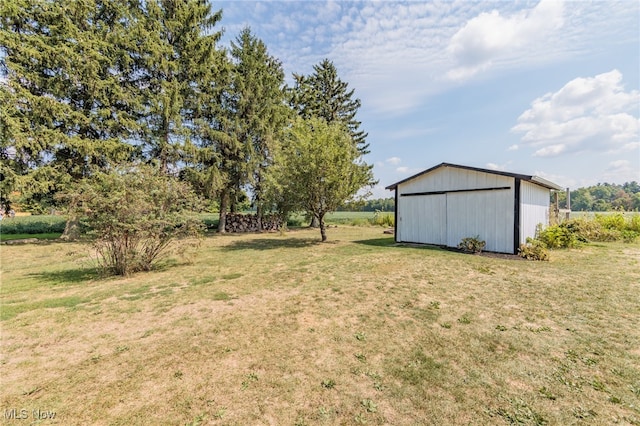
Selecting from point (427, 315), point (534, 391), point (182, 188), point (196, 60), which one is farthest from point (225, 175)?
point (534, 391)

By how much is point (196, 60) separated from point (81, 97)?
6.92 m

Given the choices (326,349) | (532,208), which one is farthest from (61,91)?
(532,208)

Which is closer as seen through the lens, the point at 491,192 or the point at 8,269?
the point at 8,269

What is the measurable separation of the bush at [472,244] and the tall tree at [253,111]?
13.0 metres

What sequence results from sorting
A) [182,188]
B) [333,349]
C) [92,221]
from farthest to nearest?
1. [182,188]
2. [92,221]
3. [333,349]

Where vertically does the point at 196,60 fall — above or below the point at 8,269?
above

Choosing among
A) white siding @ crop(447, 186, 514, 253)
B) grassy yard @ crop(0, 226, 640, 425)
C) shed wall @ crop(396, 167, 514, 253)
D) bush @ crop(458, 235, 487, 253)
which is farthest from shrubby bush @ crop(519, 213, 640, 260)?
grassy yard @ crop(0, 226, 640, 425)

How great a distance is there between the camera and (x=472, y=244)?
10.4 metres

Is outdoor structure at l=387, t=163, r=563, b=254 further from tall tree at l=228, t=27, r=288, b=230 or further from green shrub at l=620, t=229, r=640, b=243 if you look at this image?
tall tree at l=228, t=27, r=288, b=230

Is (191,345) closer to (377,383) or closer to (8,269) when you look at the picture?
(377,383)

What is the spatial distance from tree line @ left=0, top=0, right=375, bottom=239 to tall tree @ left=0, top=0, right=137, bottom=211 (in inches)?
2.0

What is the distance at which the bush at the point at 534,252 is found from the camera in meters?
8.88

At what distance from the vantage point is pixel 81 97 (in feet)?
49.9

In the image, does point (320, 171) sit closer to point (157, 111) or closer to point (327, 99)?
point (157, 111)
